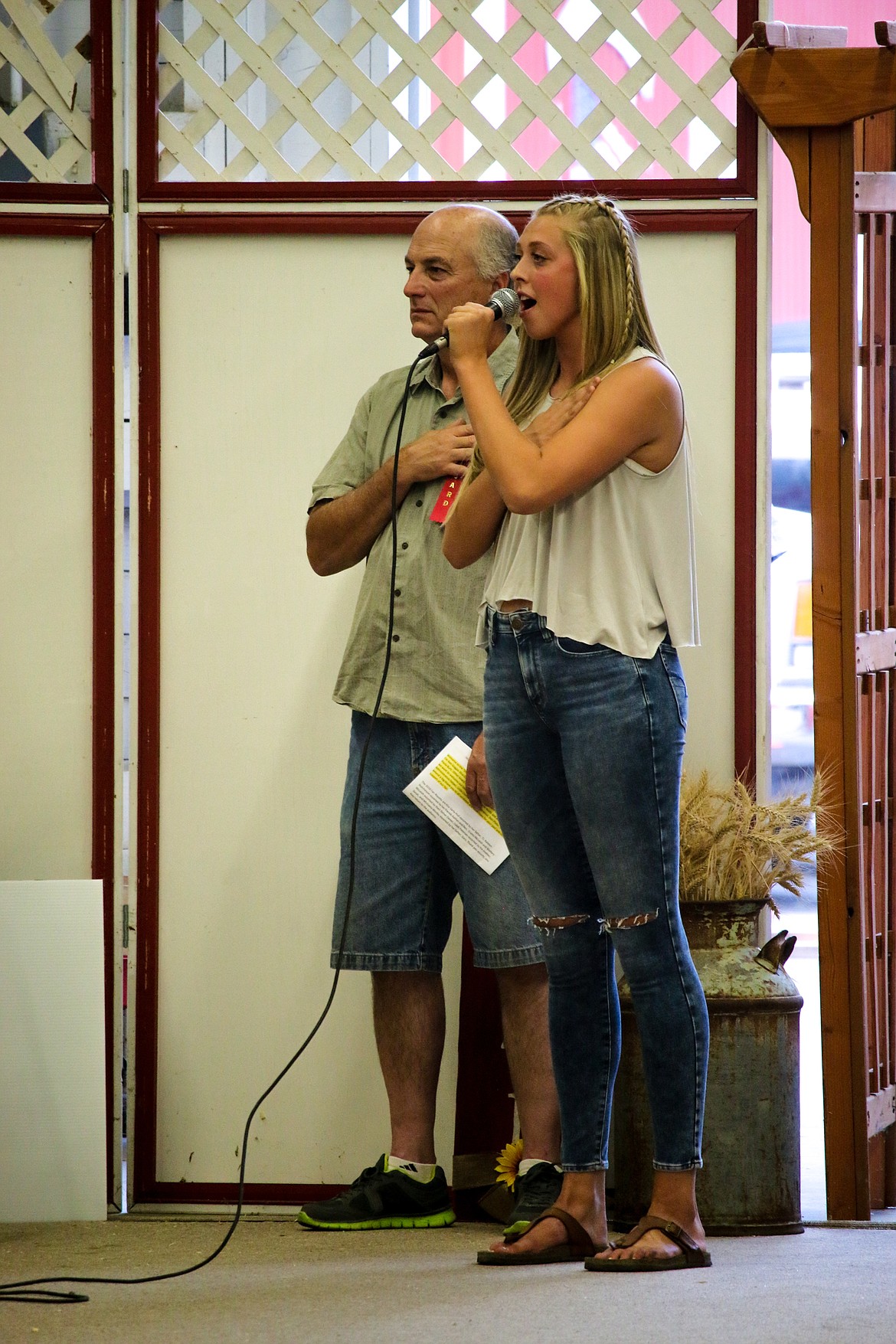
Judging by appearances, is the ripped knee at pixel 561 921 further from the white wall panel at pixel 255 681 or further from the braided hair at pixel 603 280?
the white wall panel at pixel 255 681

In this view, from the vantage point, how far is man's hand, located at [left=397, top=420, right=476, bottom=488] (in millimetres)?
2389

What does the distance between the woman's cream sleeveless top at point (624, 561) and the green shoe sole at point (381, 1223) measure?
3.74 ft

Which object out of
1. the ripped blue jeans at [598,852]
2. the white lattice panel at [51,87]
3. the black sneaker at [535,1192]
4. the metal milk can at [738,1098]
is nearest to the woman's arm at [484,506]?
the ripped blue jeans at [598,852]

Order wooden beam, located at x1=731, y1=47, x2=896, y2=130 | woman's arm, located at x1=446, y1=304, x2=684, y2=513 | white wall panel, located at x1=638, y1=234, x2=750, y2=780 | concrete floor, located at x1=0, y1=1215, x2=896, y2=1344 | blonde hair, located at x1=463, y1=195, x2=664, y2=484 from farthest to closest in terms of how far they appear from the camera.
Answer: white wall panel, located at x1=638, y1=234, x2=750, y2=780 < wooden beam, located at x1=731, y1=47, x2=896, y2=130 < blonde hair, located at x1=463, y1=195, x2=664, y2=484 < woman's arm, located at x1=446, y1=304, x2=684, y2=513 < concrete floor, located at x1=0, y1=1215, x2=896, y2=1344

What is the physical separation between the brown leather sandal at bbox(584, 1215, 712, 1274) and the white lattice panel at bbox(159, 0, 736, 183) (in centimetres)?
194

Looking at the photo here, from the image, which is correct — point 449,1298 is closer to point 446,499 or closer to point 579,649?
point 579,649

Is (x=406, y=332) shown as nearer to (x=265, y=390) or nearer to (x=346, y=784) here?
(x=265, y=390)

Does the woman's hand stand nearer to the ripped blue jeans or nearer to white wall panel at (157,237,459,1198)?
the ripped blue jeans

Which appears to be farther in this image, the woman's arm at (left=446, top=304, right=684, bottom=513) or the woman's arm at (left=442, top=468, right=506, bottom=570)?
the woman's arm at (left=442, top=468, right=506, bottom=570)

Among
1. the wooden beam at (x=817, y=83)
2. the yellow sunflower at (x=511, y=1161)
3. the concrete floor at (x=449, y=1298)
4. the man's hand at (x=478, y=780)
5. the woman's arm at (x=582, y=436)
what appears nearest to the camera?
the concrete floor at (x=449, y=1298)

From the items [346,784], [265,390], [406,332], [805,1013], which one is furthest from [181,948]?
[805,1013]

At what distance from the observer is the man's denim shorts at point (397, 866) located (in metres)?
2.48

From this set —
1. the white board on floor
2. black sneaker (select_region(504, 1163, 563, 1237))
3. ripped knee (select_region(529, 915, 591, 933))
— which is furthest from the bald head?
black sneaker (select_region(504, 1163, 563, 1237))

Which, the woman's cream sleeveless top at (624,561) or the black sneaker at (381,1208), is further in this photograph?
the black sneaker at (381,1208)
